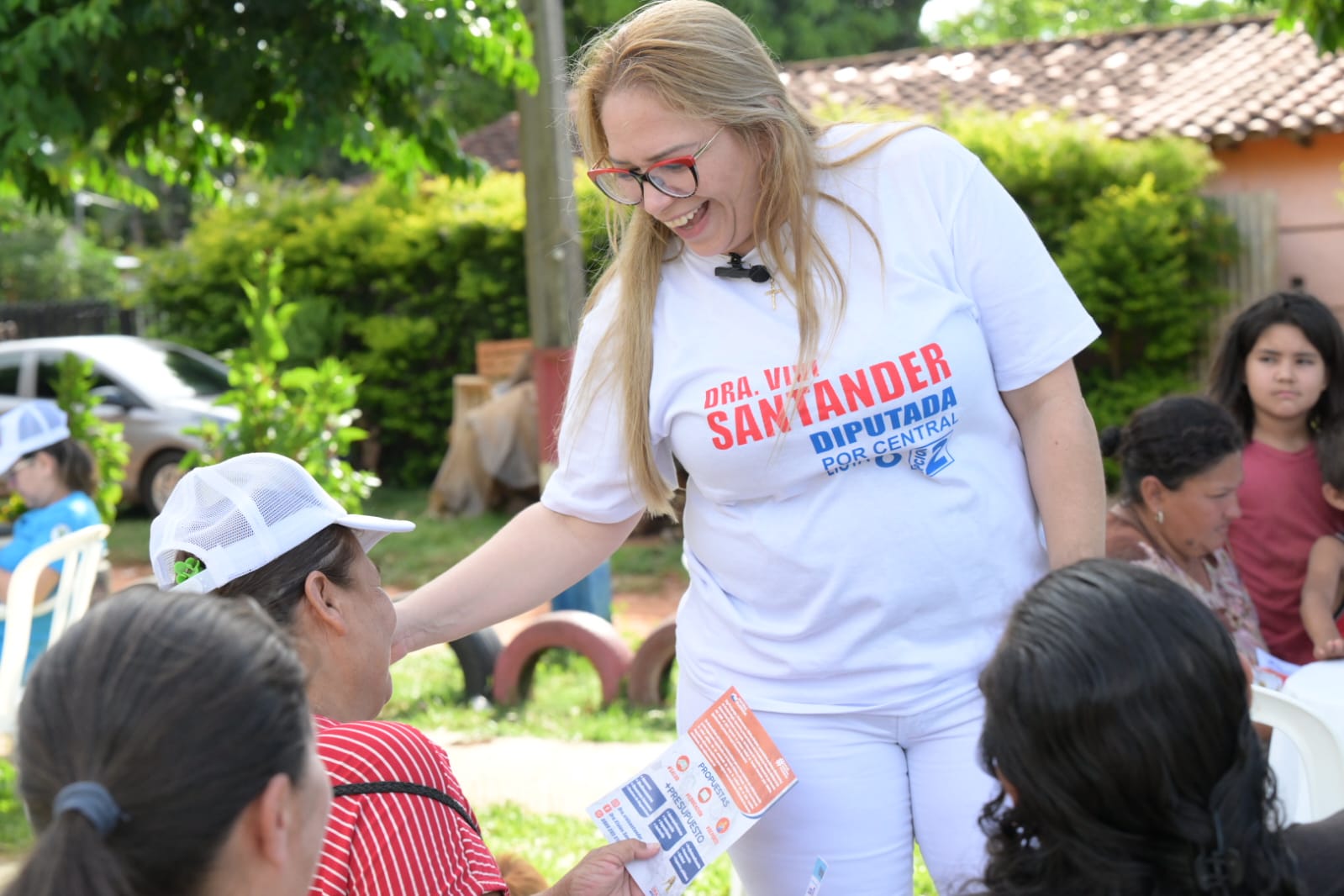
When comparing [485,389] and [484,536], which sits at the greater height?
[485,389]

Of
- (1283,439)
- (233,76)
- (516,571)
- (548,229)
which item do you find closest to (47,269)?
(548,229)

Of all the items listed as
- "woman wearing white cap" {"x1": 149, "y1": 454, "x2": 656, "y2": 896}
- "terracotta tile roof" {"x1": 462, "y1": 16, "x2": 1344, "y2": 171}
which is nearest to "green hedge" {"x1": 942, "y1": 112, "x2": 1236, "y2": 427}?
"terracotta tile roof" {"x1": 462, "y1": 16, "x2": 1344, "y2": 171}

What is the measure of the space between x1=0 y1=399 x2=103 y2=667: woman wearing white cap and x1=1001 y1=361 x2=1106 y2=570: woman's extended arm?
4210mm

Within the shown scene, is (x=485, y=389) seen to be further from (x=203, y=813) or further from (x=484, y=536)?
(x=203, y=813)

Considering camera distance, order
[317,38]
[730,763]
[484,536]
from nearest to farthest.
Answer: [730,763], [317,38], [484,536]

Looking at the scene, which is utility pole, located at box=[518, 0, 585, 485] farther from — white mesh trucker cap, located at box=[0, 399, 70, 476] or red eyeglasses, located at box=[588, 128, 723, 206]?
red eyeglasses, located at box=[588, 128, 723, 206]

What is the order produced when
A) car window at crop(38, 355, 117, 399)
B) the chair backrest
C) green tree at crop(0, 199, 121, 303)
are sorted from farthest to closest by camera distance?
green tree at crop(0, 199, 121, 303) < car window at crop(38, 355, 117, 399) < the chair backrest

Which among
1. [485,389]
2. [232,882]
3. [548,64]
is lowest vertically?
[485,389]

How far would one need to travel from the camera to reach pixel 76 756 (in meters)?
1.37

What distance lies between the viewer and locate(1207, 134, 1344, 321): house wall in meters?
13.9

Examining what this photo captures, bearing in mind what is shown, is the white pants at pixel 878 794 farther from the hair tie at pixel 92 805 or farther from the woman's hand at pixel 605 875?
the hair tie at pixel 92 805

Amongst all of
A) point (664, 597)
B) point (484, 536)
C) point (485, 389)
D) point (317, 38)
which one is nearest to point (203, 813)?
point (317, 38)

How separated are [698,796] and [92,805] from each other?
115 centimetres

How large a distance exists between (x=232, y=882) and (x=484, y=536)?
34.5ft
